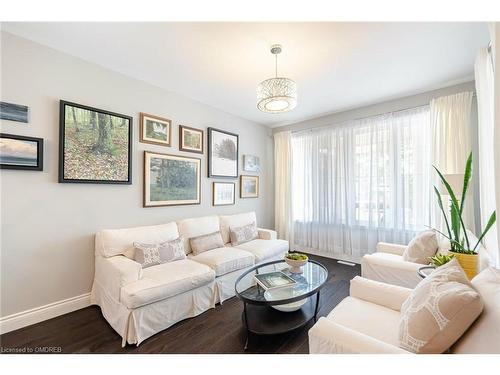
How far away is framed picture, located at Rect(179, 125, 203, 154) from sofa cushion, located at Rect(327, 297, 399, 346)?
272 centimetres

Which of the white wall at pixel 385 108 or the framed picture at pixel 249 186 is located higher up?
the white wall at pixel 385 108

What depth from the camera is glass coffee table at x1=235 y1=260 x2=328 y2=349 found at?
172cm

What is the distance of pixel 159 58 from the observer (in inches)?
91.7

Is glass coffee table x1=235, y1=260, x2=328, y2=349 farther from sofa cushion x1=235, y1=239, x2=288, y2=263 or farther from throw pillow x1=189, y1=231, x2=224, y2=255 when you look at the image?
throw pillow x1=189, y1=231, x2=224, y2=255

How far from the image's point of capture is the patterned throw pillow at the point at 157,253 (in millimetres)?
2268

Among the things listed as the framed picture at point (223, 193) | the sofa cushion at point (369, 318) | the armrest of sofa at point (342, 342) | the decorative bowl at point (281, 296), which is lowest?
the decorative bowl at point (281, 296)

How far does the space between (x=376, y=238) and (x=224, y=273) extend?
2.54 m

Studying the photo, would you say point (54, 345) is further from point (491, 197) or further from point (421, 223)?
point (421, 223)

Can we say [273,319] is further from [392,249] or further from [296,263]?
[392,249]

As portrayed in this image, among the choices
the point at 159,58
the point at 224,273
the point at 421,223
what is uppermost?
the point at 159,58

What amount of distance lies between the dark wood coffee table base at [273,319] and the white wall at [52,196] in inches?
69.6

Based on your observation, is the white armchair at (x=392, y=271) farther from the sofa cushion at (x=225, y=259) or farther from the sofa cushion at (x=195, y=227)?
the sofa cushion at (x=195, y=227)

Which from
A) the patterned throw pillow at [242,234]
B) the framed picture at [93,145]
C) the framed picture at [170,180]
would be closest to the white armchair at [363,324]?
the patterned throw pillow at [242,234]
